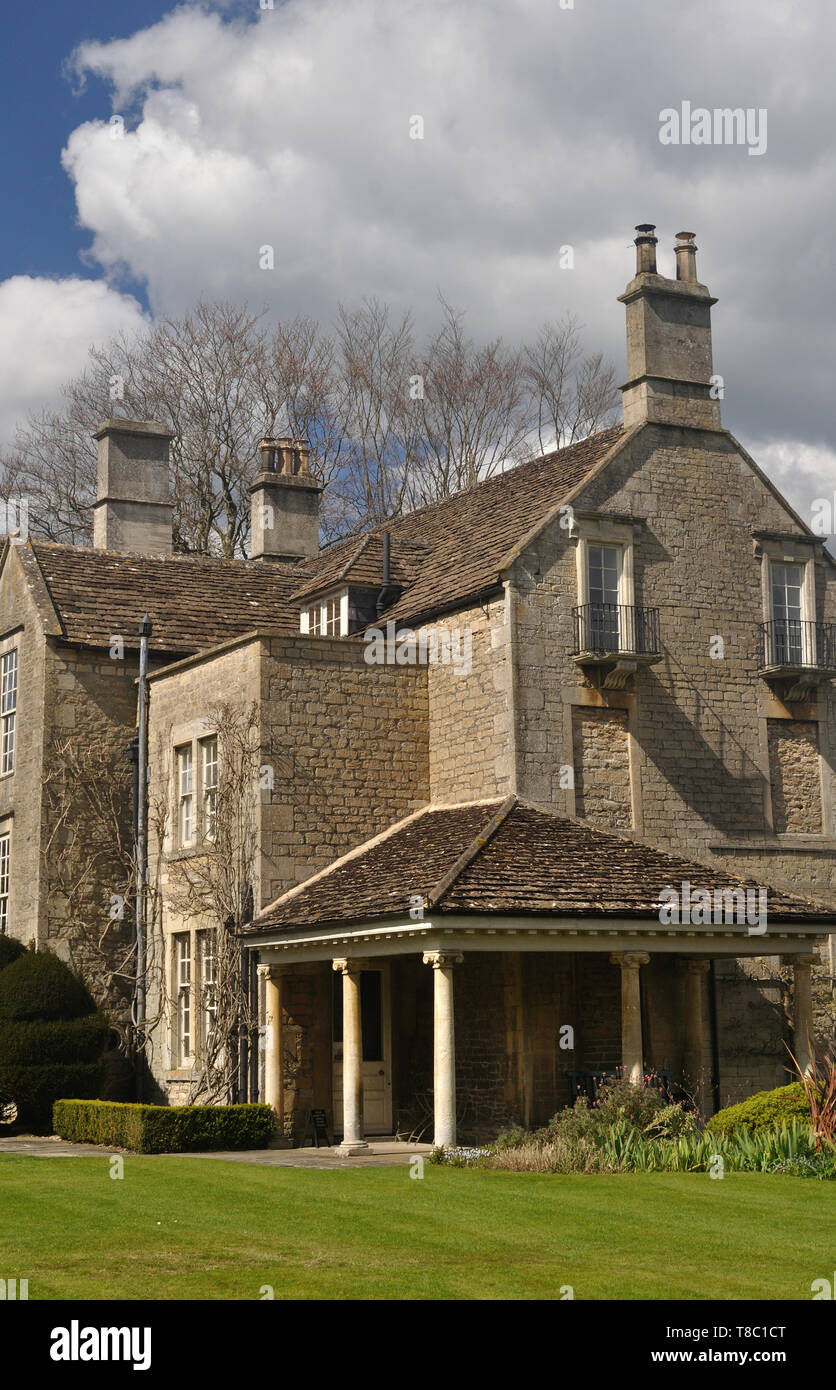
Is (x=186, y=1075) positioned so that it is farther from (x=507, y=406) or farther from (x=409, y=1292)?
(x=507, y=406)

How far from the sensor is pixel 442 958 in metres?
19.4

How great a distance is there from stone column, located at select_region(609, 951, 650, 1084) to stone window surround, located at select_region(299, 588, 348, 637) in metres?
8.02

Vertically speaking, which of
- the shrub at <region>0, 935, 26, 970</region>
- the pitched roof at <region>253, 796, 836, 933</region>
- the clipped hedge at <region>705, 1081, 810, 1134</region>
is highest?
the pitched roof at <region>253, 796, 836, 933</region>

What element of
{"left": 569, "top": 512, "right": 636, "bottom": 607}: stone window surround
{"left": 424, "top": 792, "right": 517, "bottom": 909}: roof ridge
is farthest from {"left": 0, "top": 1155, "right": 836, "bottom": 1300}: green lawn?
{"left": 569, "top": 512, "right": 636, "bottom": 607}: stone window surround

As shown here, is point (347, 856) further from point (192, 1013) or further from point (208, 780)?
point (192, 1013)

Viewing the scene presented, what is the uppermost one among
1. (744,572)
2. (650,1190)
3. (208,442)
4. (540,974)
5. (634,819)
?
(208,442)

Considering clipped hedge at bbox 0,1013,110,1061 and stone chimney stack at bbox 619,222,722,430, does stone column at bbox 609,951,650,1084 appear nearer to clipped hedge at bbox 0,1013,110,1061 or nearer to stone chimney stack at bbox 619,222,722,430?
clipped hedge at bbox 0,1013,110,1061

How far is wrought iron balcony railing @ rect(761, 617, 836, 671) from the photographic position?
25297mm

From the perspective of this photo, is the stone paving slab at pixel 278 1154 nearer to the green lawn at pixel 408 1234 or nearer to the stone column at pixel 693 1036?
the green lawn at pixel 408 1234

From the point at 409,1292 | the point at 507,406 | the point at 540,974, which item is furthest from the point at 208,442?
the point at 409,1292

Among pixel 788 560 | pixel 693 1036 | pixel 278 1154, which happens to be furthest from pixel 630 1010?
pixel 788 560

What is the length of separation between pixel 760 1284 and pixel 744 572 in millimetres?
16199
